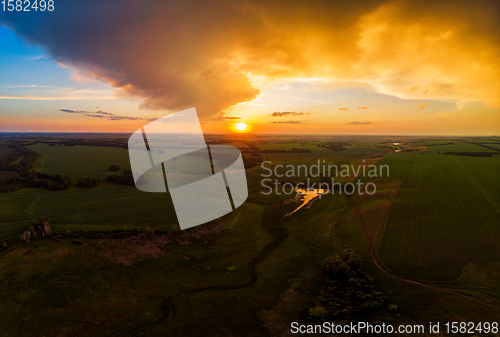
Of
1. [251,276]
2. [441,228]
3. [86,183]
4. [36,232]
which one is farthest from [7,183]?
[441,228]

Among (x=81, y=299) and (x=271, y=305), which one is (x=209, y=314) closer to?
(x=271, y=305)

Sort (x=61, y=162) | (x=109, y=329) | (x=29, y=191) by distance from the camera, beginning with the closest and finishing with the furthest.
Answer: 1. (x=109, y=329)
2. (x=29, y=191)
3. (x=61, y=162)

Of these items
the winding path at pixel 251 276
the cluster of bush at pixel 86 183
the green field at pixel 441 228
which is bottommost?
the winding path at pixel 251 276

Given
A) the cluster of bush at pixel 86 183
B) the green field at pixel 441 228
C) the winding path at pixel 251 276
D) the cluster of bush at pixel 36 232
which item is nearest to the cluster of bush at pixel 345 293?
the green field at pixel 441 228

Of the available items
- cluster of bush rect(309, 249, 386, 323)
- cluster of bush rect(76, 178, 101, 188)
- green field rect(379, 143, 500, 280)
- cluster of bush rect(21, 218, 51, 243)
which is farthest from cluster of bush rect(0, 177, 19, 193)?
green field rect(379, 143, 500, 280)

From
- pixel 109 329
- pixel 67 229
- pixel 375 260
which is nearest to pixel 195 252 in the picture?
pixel 109 329

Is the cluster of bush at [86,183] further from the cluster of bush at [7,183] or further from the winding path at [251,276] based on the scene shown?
the winding path at [251,276]
